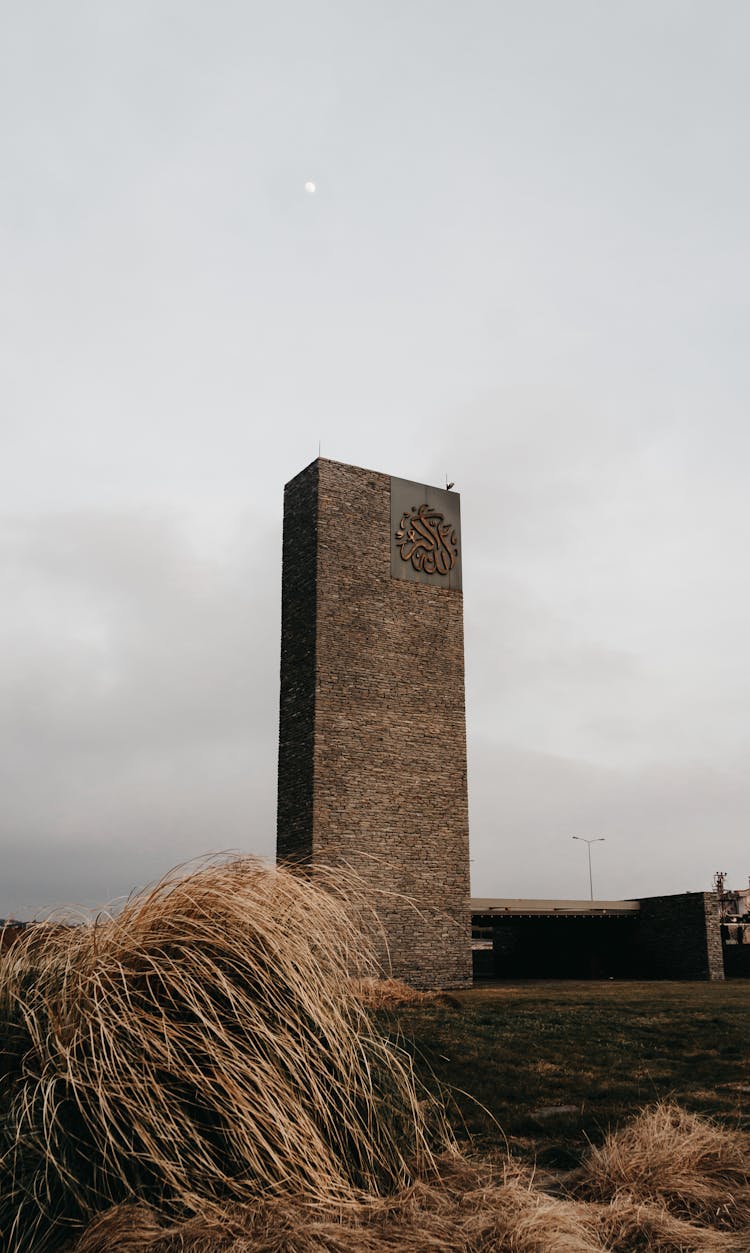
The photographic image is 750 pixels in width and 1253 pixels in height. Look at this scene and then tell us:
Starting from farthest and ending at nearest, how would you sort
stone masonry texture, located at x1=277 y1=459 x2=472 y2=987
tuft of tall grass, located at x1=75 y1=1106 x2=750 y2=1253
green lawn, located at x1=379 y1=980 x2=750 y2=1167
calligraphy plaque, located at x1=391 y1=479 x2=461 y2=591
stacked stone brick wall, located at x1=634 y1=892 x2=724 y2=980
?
stacked stone brick wall, located at x1=634 y1=892 x2=724 y2=980 < calligraphy plaque, located at x1=391 y1=479 x2=461 y2=591 < stone masonry texture, located at x1=277 y1=459 x2=472 y2=987 < green lawn, located at x1=379 y1=980 x2=750 y2=1167 < tuft of tall grass, located at x1=75 y1=1106 x2=750 y2=1253

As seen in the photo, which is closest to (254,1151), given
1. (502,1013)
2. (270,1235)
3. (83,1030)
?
(270,1235)

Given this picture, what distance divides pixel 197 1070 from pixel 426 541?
47.4 ft

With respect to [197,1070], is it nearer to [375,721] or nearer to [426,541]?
[375,721]

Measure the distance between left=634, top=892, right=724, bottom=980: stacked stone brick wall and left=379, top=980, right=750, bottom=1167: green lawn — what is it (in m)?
11.1

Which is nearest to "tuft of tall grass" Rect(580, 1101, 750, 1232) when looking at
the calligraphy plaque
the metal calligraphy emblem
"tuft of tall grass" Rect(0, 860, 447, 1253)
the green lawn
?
the green lawn

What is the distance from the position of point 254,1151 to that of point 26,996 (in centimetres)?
102

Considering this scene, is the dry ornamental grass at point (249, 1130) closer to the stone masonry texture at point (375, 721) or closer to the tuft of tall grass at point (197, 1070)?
the tuft of tall grass at point (197, 1070)

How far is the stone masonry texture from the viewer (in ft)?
48.6

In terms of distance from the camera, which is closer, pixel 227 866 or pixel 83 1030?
pixel 83 1030

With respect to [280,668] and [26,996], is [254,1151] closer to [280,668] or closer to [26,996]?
[26,996]

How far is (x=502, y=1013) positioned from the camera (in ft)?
27.5

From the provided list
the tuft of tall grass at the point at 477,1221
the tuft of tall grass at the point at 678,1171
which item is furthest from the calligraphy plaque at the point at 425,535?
the tuft of tall grass at the point at 477,1221

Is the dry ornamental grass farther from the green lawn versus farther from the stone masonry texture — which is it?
the stone masonry texture

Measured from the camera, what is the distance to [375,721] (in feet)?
50.2
